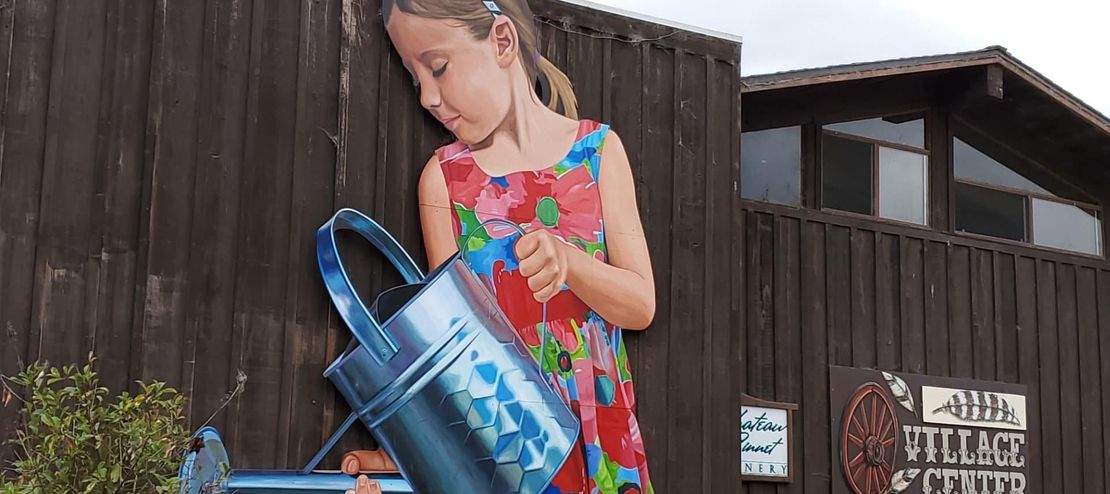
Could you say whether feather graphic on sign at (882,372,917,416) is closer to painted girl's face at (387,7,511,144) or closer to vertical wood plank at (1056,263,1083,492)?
vertical wood plank at (1056,263,1083,492)

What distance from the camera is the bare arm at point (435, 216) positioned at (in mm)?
11859

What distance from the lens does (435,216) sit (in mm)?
11914

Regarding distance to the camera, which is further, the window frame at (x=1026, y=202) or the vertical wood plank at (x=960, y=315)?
the window frame at (x=1026, y=202)

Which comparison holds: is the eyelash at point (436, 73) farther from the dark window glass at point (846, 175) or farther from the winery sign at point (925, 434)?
the winery sign at point (925, 434)

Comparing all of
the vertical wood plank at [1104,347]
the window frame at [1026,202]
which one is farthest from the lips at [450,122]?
the vertical wood plank at [1104,347]

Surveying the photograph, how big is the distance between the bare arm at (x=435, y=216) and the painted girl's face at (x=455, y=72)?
0.51 m

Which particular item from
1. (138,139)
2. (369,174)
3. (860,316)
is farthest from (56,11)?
(860,316)

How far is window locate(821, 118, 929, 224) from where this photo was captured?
52.6 ft

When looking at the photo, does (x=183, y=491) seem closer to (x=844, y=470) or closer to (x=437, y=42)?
(x=437, y=42)

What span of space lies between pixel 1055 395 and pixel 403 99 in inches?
369

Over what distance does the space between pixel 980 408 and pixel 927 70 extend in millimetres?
4023

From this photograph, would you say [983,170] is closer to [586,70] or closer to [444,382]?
[586,70]

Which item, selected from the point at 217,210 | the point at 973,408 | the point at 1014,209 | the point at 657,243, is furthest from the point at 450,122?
the point at 1014,209

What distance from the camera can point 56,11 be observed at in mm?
10695
